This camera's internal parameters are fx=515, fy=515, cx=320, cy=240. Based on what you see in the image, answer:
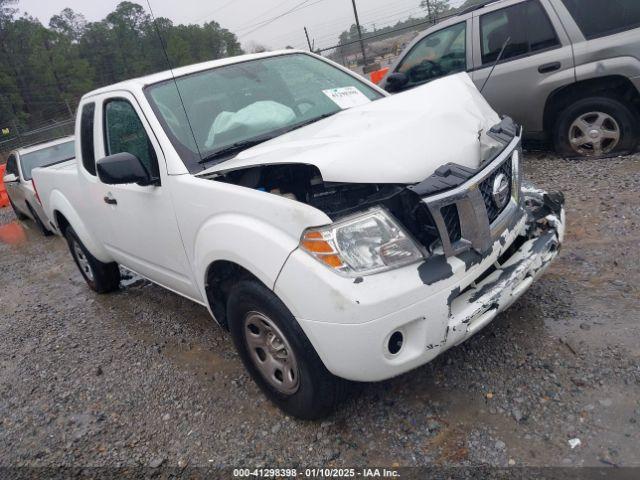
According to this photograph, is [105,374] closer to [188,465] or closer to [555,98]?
[188,465]

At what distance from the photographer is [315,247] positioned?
2129mm

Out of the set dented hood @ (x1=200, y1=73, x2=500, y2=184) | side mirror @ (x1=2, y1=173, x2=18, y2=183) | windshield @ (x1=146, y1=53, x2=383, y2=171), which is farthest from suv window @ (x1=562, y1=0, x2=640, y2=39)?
side mirror @ (x1=2, y1=173, x2=18, y2=183)

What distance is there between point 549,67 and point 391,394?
163 inches

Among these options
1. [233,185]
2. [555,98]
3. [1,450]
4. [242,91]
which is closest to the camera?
[233,185]

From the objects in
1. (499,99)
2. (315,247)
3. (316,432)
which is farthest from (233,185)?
(499,99)

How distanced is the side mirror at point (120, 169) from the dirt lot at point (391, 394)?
1.34 m

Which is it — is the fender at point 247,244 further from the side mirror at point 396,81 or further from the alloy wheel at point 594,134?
the alloy wheel at point 594,134

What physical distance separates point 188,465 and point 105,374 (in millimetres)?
1352

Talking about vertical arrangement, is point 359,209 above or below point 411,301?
above

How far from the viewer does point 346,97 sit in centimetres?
359

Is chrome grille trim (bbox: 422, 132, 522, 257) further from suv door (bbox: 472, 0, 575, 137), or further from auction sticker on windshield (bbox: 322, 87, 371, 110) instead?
suv door (bbox: 472, 0, 575, 137)

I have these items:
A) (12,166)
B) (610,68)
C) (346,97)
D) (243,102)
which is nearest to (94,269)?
(243,102)

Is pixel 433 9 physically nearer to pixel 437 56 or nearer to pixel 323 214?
pixel 437 56

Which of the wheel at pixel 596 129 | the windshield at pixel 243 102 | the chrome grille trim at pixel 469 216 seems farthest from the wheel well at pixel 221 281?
the wheel at pixel 596 129
